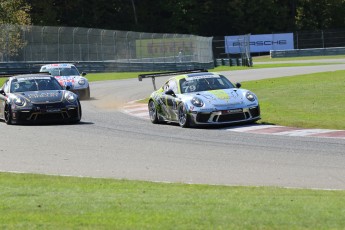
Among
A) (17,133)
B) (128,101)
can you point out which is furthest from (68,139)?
(128,101)

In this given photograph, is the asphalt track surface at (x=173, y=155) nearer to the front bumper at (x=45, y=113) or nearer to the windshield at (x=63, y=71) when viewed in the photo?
the front bumper at (x=45, y=113)

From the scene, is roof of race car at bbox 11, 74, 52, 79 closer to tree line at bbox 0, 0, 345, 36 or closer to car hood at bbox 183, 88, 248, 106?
car hood at bbox 183, 88, 248, 106

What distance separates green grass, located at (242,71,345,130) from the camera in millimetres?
20141

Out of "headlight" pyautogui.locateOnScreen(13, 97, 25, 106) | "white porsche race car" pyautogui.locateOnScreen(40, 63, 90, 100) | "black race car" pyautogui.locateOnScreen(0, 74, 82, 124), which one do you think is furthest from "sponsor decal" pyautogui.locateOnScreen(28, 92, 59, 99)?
"white porsche race car" pyautogui.locateOnScreen(40, 63, 90, 100)

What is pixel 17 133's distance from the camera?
766 inches

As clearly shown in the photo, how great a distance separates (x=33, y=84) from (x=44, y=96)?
121 centimetres

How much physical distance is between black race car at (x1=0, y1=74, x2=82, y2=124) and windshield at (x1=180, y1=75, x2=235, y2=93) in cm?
276

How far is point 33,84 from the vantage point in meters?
22.8

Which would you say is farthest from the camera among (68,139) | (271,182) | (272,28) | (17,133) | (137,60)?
(272,28)

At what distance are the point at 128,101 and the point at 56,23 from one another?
5728 cm

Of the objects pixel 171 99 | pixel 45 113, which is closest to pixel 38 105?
pixel 45 113

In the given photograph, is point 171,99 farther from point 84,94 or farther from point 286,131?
point 84,94

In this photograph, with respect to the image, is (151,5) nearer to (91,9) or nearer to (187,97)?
(91,9)

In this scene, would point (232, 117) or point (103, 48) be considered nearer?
point (232, 117)
